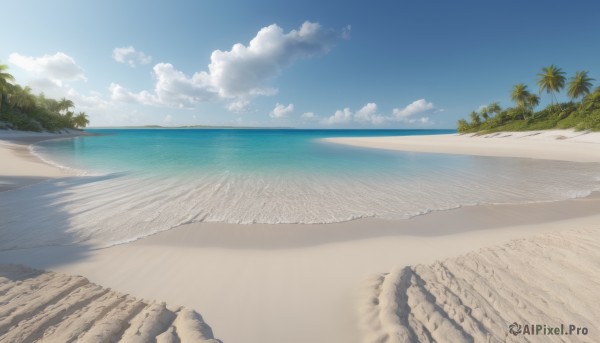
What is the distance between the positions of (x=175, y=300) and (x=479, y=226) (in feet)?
24.2

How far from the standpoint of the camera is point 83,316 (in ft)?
9.80

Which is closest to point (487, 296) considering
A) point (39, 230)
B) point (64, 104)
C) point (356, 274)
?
point (356, 274)

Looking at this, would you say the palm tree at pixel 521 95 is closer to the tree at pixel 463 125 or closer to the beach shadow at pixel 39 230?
the tree at pixel 463 125

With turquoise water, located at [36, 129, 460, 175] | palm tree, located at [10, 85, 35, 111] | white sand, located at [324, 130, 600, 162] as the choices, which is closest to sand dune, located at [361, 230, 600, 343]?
turquoise water, located at [36, 129, 460, 175]

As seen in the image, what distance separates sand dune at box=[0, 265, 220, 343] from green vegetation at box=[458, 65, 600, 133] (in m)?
52.7

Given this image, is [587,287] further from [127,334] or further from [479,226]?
[127,334]

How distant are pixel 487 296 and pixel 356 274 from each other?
1903mm

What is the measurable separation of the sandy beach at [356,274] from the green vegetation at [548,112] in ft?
153

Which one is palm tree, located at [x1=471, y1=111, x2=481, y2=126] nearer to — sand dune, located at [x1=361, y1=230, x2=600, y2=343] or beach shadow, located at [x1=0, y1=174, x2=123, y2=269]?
sand dune, located at [x1=361, y1=230, x2=600, y2=343]

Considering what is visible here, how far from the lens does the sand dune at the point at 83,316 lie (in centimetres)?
270

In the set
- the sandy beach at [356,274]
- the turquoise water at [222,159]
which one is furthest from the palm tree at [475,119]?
the sandy beach at [356,274]

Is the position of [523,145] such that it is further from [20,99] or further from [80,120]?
[80,120]

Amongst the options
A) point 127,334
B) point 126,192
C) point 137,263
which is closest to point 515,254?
point 127,334

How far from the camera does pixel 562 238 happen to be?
506cm
